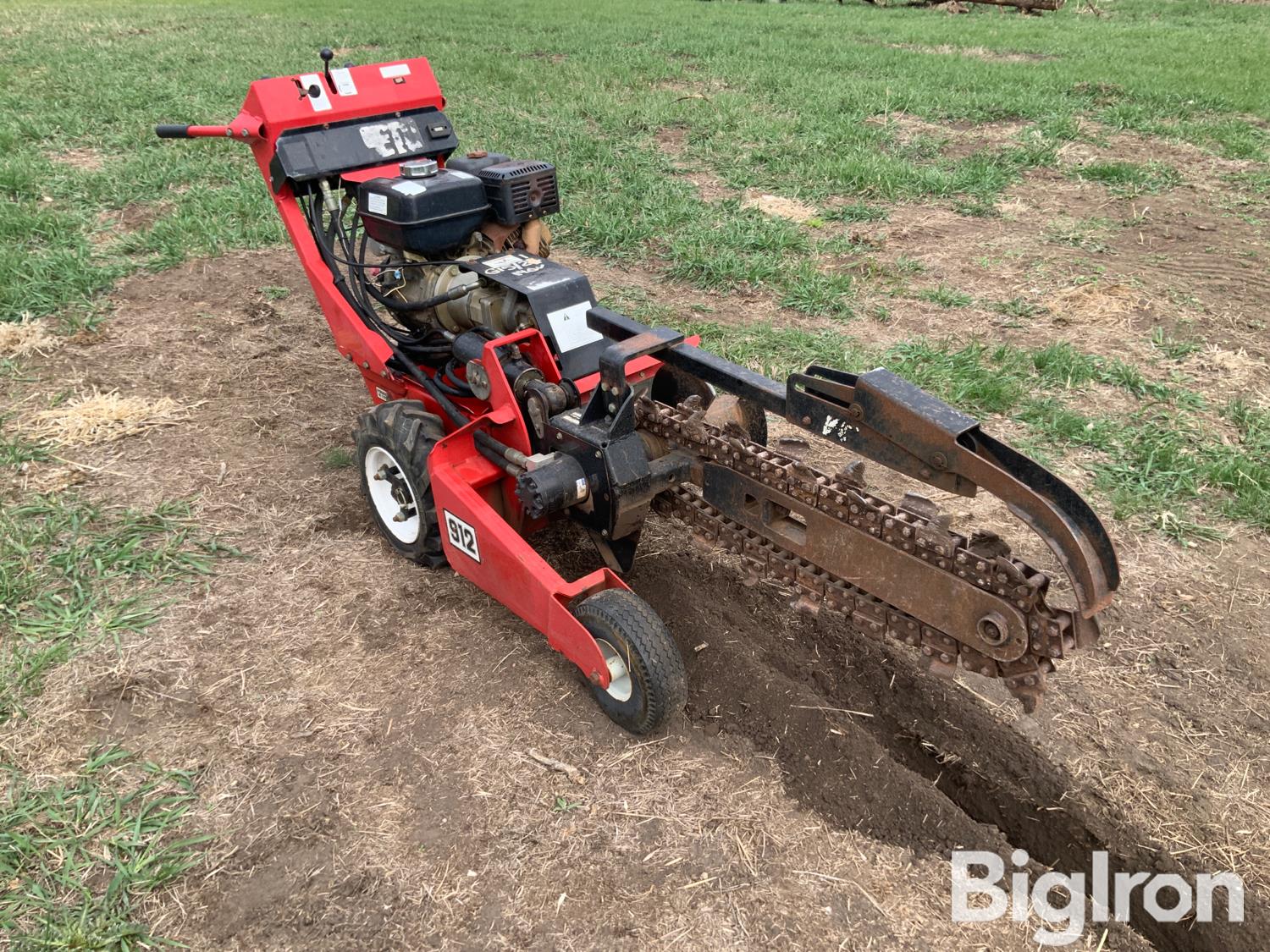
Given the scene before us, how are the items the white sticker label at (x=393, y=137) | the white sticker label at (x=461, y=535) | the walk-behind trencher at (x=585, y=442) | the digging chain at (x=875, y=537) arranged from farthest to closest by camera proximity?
1. the white sticker label at (x=393, y=137)
2. the white sticker label at (x=461, y=535)
3. the walk-behind trencher at (x=585, y=442)
4. the digging chain at (x=875, y=537)

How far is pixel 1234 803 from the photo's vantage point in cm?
310

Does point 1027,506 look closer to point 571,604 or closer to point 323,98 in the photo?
point 571,604

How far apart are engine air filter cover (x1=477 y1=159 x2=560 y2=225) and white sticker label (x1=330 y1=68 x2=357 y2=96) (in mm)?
903

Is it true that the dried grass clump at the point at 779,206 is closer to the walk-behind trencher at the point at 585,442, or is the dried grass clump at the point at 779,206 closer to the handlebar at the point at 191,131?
the walk-behind trencher at the point at 585,442

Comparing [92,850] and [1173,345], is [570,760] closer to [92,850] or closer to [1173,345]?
[92,850]

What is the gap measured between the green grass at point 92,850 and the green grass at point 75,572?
0.53 meters

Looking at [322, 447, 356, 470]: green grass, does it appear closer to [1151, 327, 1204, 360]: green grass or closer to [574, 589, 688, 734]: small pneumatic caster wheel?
[574, 589, 688, 734]: small pneumatic caster wheel

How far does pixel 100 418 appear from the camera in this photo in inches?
207

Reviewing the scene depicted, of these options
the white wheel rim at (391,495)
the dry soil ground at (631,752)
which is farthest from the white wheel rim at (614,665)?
the white wheel rim at (391,495)

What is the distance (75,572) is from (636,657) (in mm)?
2723

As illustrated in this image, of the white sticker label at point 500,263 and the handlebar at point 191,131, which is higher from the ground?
the handlebar at point 191,131

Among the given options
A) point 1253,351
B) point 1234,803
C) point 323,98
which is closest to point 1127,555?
point 1234,803

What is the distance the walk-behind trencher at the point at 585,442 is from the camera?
8.30ft

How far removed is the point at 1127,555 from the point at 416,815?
330cm
